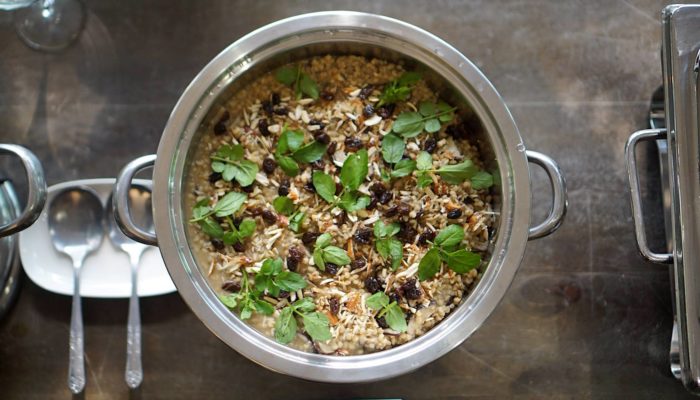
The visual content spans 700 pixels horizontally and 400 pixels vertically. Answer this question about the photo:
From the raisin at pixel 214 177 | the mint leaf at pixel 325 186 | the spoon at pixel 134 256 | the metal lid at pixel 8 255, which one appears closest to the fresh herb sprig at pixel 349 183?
the mint leaf at pixel 325 186

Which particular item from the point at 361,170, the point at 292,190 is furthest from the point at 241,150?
the point at 361,170

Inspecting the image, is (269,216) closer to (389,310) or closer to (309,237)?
(309,237)

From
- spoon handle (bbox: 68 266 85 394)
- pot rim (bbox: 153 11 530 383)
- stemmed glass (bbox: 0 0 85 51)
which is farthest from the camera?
stemmed glass (bbox: 0 0 85 51)


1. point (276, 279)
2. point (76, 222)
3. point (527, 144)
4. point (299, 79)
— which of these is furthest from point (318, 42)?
point (76, 222)

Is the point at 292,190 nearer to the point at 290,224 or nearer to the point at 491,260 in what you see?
the point at 290,224

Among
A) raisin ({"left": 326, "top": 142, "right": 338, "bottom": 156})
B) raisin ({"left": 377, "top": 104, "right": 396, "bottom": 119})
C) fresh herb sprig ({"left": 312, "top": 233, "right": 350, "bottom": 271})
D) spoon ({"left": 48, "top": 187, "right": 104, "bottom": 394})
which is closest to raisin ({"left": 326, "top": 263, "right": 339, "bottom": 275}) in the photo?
fresh herb sprig ({"left": 312, "top": 233, "right": 350, "bottom": 271})

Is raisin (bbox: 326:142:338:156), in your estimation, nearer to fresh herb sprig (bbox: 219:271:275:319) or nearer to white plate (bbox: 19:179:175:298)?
fresh herb sprig (bbox: 219:271:275:319)

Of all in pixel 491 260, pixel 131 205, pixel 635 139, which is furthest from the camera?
pixel 131 205

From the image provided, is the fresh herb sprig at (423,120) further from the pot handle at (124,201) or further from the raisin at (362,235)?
the pot handle at (124,201)
